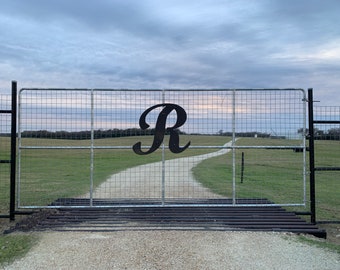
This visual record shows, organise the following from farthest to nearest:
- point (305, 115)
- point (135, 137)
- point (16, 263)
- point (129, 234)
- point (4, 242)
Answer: point (135, 137) < point (305, 115) < point (129, 234) < point (4, 242) < point (16, 263)

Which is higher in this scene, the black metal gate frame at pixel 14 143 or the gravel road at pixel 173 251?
the black metal gate frame at pixel 14 143

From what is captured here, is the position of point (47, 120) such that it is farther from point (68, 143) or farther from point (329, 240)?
point (329, 240)

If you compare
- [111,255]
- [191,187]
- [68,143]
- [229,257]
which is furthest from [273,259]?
[191,187]

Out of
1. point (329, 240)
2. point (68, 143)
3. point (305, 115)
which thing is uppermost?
point (305, 115)

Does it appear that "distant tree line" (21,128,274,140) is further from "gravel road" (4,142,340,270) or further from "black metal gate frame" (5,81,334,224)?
"gravel road" (4,142,340,270)

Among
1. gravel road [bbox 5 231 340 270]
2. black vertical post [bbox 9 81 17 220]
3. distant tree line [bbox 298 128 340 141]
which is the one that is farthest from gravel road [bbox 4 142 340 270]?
distant tree line [bbox 298 128 340 141]

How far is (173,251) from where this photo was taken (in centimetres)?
570

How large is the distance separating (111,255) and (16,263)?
131 centimetres

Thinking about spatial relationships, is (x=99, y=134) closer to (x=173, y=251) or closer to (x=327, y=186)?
(x=173, y=251)

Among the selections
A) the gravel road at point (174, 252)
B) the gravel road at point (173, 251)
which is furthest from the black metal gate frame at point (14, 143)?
the gravel road at point (174, 252)

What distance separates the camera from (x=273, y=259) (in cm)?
548

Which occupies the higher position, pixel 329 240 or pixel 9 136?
pixel 9 136

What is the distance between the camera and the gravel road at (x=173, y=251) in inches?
205

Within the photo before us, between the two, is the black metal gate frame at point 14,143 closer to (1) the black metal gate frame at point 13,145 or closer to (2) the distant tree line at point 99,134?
(1) the black metal gate frame at point 13,145
